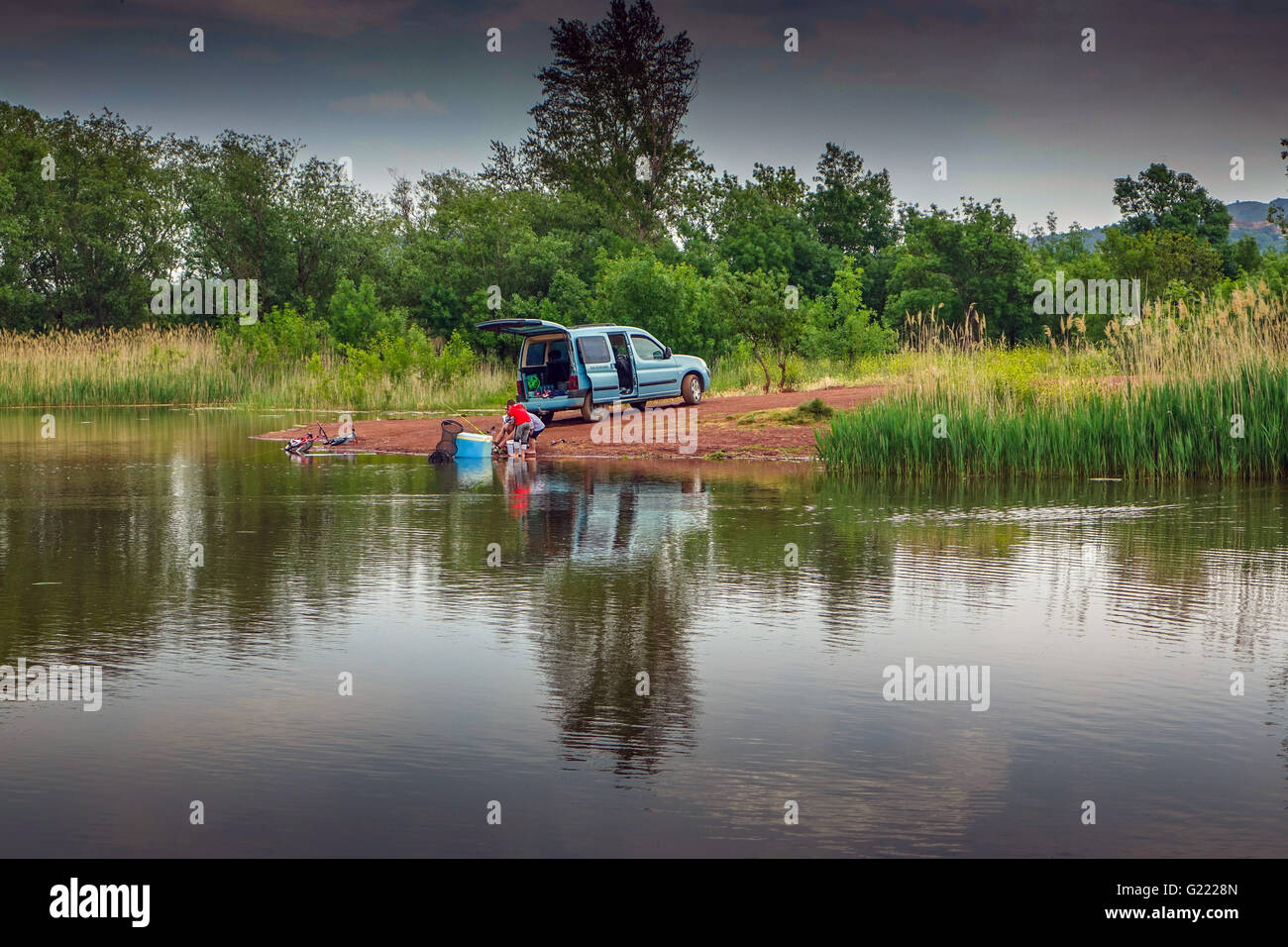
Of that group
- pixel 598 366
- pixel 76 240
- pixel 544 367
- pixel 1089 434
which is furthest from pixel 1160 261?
pixel 76 240

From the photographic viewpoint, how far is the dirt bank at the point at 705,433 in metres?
25.9

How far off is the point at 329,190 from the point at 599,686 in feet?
190

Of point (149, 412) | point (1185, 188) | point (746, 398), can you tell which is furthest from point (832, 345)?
point (1185, 188)

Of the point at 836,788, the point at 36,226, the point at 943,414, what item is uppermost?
the point at 36,226

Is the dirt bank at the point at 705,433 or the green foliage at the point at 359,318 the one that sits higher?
the green foliage at the point at 359,318

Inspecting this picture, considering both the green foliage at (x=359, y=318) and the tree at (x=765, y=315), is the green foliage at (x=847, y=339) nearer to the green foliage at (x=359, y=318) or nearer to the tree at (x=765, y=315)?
the tree at (x=765, y=315)

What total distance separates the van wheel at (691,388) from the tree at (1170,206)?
1668 inches

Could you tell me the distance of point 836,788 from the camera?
6039 millimetres

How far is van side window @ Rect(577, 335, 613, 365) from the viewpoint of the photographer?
29.0 m

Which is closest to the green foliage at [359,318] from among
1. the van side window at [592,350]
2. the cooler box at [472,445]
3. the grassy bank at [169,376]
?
the grassy bank at [169,376]

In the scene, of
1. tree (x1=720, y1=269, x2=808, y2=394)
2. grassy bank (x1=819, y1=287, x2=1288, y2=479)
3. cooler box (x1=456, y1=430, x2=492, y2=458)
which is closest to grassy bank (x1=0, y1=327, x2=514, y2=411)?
tree (x1=720, y1=269, x2=808, y2=394)

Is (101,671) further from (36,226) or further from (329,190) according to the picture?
(36,226)

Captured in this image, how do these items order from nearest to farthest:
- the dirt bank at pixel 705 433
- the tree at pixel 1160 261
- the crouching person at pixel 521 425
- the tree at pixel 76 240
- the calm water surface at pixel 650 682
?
the calm water surface at pixel 650 682 < the crouching person at pixel 521 425 < the dirt bank at pixel 705 433 < the tree at pixel 1160 261 < the tree at pixel 76 240

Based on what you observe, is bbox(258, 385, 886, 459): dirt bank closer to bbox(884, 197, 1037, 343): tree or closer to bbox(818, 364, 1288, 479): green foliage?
bbox(818, 364, 1288, 479): green foliage
